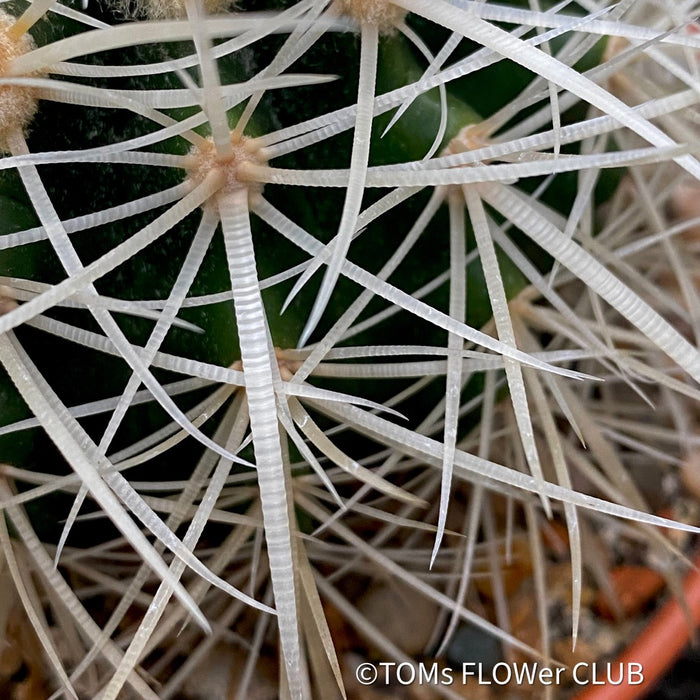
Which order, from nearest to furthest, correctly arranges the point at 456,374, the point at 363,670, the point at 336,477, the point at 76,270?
the point at 76,270 → the point at 456,374 → the point at 336,477 → the point at 363,670

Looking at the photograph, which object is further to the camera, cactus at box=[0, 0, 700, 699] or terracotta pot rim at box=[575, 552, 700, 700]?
terracotta pot rim at box=[575, 552, 700, 700]

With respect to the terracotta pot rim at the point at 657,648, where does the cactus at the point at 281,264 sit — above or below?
above

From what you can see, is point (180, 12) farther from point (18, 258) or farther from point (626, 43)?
point (626, 43)

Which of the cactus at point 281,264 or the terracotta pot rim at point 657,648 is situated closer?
the cactus at point 281,264

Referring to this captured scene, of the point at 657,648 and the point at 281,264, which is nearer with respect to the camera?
the point at 281,264

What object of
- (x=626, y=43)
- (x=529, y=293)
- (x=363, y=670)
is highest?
(x=626, y=43)

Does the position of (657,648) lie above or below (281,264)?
below

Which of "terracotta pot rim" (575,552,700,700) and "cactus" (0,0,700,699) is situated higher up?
"cactus" (0,0,700,699)

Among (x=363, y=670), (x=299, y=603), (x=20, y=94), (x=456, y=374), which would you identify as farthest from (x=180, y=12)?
(x=363, y=670)
